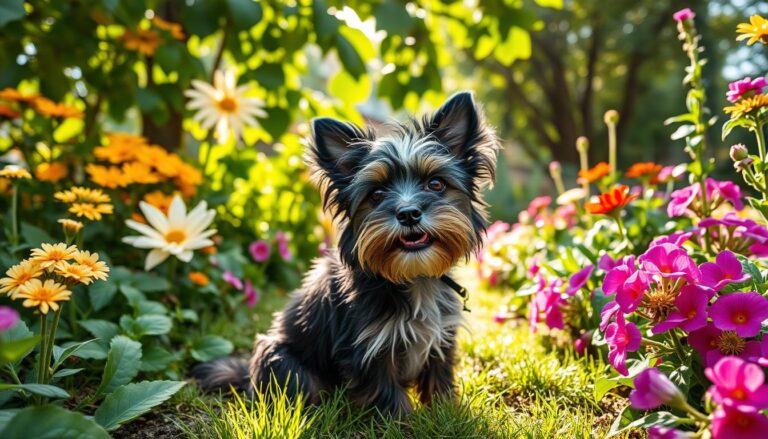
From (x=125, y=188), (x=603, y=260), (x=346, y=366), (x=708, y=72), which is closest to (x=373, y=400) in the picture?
(x=346, y=366)

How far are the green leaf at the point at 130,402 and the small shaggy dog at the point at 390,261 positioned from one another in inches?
24.8

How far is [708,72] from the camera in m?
8.48

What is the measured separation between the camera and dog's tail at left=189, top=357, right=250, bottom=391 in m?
3.09

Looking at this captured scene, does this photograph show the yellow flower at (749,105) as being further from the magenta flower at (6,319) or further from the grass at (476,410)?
the magenta flower at (6,319)

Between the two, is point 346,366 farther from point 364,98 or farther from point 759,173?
point 364,98

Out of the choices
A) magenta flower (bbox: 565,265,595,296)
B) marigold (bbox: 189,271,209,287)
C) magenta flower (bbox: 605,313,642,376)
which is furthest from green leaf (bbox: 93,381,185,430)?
magenta flower (bbox: 565,265,595,296)

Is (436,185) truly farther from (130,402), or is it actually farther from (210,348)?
(210,348)

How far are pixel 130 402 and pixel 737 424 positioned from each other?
208cm

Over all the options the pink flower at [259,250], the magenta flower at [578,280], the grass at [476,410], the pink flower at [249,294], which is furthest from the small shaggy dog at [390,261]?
the pink flower at [259,250]

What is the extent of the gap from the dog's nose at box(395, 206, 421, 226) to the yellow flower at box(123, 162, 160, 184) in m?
1.89

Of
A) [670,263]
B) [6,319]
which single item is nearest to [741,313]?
[670,263]

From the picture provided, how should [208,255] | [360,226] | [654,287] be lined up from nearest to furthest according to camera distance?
[654,287] → [360,226] → [208,255]

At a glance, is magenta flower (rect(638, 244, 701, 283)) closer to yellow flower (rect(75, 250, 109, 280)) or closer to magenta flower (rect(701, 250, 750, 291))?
magenta flower (rect(701, 250, 750, 291))

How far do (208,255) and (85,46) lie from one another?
6.10 ft
